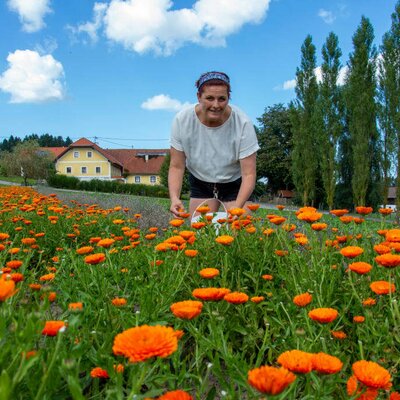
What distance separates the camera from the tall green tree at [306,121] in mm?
25188

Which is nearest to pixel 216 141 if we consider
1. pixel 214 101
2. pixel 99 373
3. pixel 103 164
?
pixel 214 101

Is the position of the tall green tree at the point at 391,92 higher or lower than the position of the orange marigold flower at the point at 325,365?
higher

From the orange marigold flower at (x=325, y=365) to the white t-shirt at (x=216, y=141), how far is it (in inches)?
108

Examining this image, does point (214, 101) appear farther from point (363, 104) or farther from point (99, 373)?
point (363, 104)

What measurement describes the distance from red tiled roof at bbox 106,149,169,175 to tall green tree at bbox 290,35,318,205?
102ft

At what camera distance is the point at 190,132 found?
375cm

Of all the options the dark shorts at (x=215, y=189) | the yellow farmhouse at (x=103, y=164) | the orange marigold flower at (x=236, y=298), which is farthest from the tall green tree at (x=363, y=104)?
the yellow farmhouse at (x=103, y=164)

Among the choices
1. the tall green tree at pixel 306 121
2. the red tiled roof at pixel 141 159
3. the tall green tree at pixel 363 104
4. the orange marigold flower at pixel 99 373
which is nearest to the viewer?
the orange marigold flower at pixel 99 373

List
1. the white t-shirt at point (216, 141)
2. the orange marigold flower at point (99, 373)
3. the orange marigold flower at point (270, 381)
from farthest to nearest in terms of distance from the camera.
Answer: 1. the white t-shirt at point (216, 141)
2. the orange marigold flower at point (99, 373)
3. the orange marigold flower at point (270, 381)

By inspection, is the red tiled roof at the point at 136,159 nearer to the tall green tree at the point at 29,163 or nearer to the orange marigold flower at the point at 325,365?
the tall green tree at the point at 29,163

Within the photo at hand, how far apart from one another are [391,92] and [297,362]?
67.7ft

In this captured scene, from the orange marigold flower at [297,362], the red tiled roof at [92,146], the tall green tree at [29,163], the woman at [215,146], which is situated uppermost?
the red tiled roof at [92,146]

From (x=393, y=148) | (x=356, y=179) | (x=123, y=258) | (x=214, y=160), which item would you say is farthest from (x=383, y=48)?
(x=123, y=258)

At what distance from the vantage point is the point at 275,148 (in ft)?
121
